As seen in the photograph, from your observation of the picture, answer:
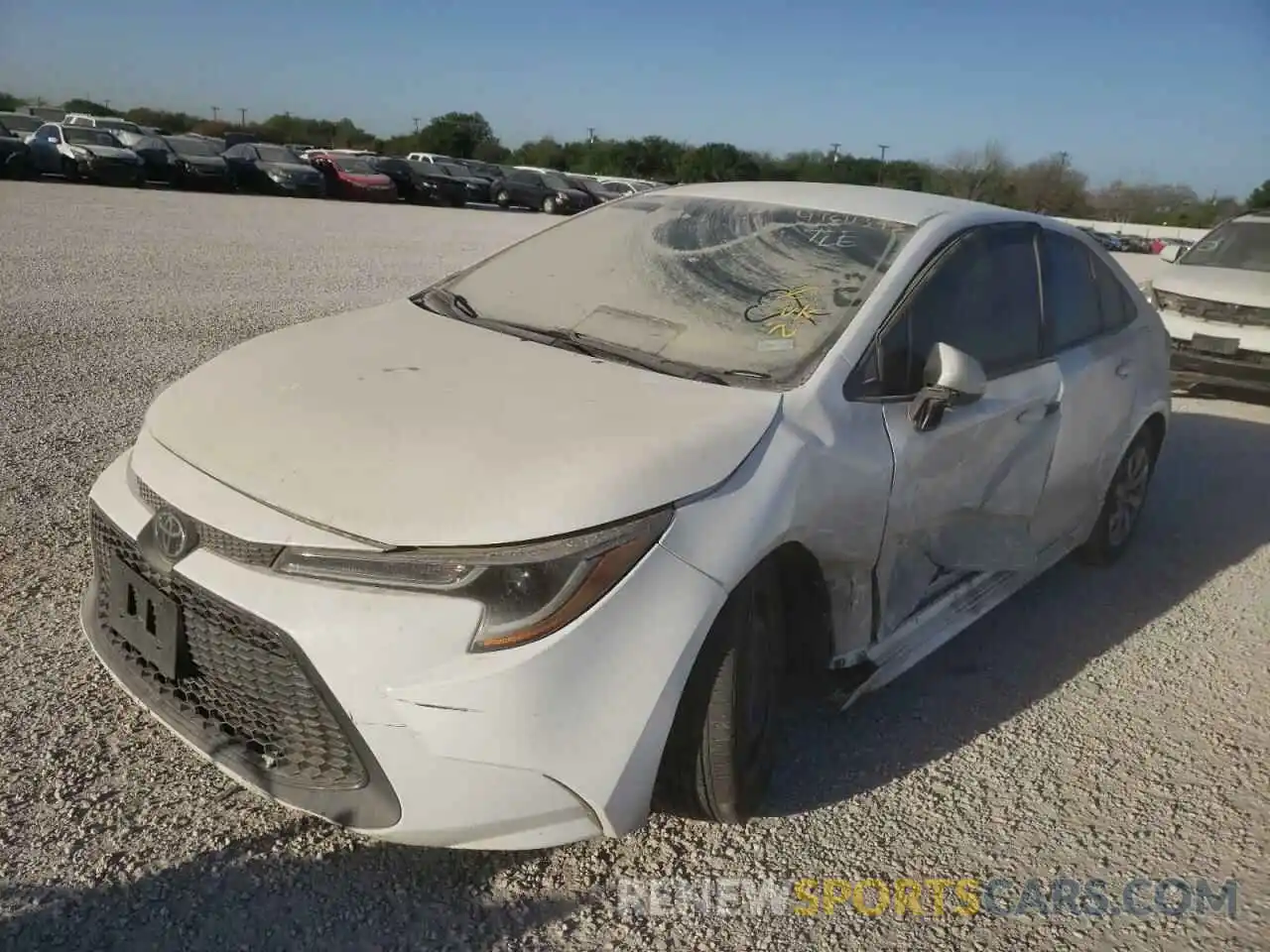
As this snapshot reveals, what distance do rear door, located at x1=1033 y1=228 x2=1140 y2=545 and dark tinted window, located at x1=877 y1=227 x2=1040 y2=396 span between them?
0.58 feet

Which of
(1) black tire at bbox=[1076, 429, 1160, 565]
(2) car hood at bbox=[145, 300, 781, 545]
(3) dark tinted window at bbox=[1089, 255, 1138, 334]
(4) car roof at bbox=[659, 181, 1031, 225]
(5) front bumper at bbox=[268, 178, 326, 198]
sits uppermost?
(4) car roof at bbox=[659, 181, 1031, 225]

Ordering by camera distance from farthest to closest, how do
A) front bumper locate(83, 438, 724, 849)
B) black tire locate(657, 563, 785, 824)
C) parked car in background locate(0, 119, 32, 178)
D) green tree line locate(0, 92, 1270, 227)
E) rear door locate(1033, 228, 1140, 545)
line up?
green tree line locate(0, 92, 1270, 227), parked car in background locate(0, 119, 32, 178), rear door locate(1033, 228, 1140, 545), black tire locate(657, 563, 785, 824), front bumper locate(83, 438, 724, 849)

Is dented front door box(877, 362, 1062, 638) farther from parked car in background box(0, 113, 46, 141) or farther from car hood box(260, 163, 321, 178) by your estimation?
parked car in background box(0, 113, 46, 141)

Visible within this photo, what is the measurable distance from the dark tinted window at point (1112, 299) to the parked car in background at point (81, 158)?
953 inches

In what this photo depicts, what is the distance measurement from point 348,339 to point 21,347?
16.1 ft

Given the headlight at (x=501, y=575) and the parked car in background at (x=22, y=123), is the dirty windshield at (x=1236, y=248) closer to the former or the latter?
the headlight at (x=501, y=575)

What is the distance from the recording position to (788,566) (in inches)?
106

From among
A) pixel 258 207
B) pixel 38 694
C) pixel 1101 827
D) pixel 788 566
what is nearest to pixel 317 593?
pixel 788 566

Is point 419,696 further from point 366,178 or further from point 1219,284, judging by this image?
point 366,178

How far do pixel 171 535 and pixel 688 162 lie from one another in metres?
55.6

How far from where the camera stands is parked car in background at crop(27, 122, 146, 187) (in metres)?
23.2

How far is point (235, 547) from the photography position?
7.20ft

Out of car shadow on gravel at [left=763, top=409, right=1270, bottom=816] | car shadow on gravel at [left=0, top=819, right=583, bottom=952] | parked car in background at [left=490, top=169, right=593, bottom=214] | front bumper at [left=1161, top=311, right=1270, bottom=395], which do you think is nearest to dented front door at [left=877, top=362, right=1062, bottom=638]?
car shadow on gravel at [left=763, top=409, right=1270, bottom=816]

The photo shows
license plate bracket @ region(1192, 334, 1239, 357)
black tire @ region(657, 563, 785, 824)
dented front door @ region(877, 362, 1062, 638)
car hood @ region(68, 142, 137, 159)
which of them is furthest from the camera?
car hood @ region(68, 142, 137, 159)
